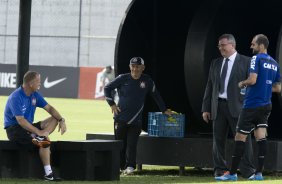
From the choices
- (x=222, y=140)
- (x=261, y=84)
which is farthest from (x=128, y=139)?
(x=261, y=84)

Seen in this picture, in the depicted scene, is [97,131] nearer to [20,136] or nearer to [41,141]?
[20,136]

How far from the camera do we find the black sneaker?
1266 centimetres

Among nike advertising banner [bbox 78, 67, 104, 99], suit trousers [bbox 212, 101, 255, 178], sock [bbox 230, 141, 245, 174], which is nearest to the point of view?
sock [bbox 230, 141, 245, 174]

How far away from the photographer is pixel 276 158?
13875 mm

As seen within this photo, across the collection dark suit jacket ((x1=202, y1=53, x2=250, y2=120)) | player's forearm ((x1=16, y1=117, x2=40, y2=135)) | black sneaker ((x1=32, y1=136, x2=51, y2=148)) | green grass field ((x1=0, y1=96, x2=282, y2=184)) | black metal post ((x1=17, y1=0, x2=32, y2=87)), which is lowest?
green grass field ((x1=0, y1=96, x2=282, y2=184))

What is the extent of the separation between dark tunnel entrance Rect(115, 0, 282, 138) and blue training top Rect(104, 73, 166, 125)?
3.08 feet

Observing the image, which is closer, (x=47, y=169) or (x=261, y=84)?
(x=47, y=169)

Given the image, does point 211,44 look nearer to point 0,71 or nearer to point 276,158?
point 276,158

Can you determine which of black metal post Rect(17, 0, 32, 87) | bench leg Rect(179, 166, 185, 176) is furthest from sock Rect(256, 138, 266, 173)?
black metal post Rect(17, 0, 32, 87)

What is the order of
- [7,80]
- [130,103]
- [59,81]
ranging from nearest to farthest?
[130,103] < [59,81] < [7,80]

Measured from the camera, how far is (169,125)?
1501 centimetres

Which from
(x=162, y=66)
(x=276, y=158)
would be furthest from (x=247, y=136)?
(x=162, y=66)

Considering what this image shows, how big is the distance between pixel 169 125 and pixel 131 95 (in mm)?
719

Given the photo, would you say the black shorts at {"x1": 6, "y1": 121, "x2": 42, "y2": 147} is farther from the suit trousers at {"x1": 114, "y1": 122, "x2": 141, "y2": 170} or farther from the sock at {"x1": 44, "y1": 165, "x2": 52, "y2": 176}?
the suit trousers at {"x1": 114, "y1": 122, "x2": 141, "y2": 170}
